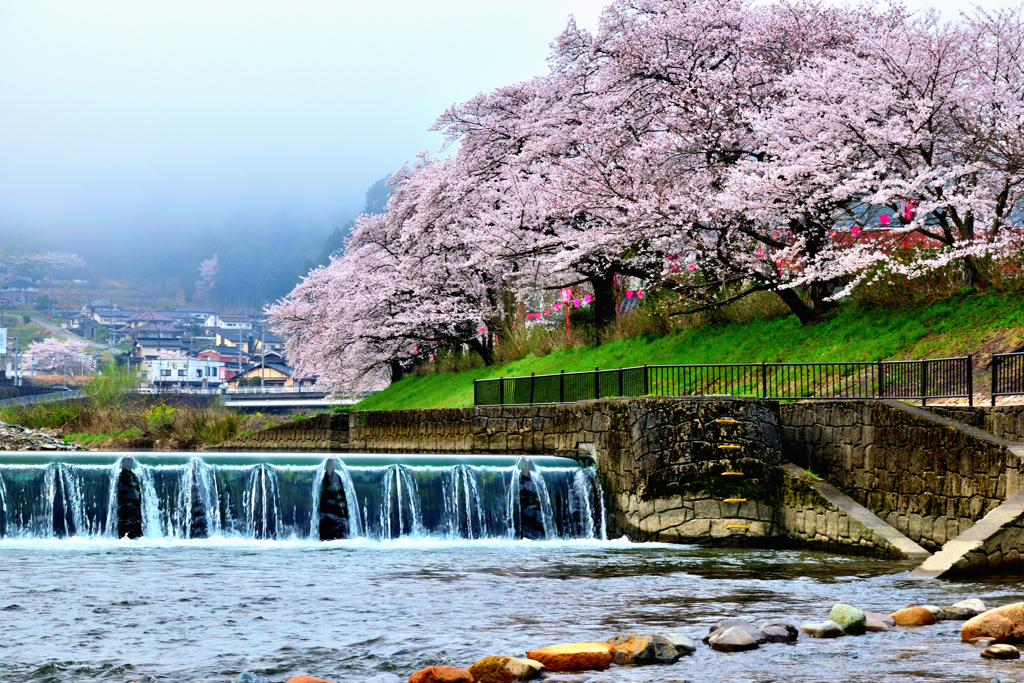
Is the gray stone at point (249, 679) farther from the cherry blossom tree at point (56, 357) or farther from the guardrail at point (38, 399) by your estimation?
the cherry blossom tree at point (56, 357)

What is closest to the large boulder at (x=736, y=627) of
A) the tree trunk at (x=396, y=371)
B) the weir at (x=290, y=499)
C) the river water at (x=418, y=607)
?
the river water at (x=418, y=607)

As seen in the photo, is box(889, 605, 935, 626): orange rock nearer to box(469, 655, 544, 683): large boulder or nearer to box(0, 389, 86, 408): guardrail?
box(469, 655, 544, 683): large boulder

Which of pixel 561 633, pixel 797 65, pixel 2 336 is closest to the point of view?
pixel 561 633

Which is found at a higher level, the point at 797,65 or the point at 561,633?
the point at 797,65

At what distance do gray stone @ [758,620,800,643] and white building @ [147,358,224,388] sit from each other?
464ft

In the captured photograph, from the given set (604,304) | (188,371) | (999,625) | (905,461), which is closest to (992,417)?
(905,461)

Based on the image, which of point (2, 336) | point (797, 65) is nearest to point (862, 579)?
point (797, 65)

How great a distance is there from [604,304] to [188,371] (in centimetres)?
13083

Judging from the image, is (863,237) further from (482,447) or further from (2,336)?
(2,336)

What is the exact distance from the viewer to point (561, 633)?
334 inches

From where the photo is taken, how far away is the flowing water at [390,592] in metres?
7.42

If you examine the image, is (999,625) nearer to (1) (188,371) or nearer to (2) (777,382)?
(2) (777,382)

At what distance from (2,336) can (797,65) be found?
15408 centimetres

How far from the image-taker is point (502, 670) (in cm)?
682
